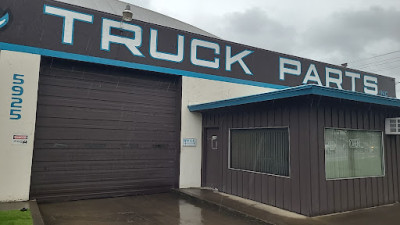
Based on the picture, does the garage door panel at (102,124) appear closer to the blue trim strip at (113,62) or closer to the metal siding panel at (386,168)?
the blue trim strip at (113,62)

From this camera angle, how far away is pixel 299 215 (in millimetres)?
6812

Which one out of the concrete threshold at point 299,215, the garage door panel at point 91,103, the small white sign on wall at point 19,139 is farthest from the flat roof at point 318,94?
the small white sign on wall at point 19,139

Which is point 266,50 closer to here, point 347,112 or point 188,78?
point 188,78

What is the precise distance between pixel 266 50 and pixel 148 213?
8163 millimetres

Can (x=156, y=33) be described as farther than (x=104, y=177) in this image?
Yes

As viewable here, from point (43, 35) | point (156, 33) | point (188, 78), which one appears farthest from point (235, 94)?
point (43, 35)

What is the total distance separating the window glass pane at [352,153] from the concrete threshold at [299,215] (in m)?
0.89

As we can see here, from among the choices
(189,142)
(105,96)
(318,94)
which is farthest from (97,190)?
(318,94)

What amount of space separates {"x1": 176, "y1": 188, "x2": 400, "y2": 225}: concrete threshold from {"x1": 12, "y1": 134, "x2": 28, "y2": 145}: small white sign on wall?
4.78 metres

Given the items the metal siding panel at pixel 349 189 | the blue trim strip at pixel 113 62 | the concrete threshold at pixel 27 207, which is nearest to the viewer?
the concrete threshold at pixel 27 207

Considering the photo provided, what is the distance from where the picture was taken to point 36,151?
8.28 metres

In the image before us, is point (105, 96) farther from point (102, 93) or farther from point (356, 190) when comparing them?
point (356, 190)

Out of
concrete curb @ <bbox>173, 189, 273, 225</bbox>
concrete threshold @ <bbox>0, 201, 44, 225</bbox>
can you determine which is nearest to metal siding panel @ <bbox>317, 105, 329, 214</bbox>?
concrete curb @ <bbox>173, 189, 273, 225</bbox>

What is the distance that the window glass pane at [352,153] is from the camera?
7293 millimetres
